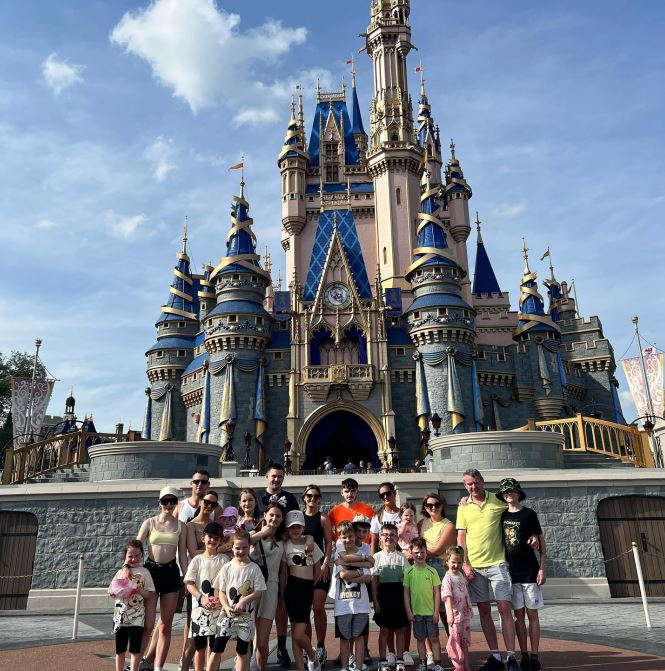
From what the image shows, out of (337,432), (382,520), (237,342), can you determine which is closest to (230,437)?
(237,342)

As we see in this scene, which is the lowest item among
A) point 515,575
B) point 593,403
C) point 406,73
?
point 515,575

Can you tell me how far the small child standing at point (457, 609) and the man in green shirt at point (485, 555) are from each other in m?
0.13

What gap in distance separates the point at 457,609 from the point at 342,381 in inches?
1055

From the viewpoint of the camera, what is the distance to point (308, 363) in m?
34.0

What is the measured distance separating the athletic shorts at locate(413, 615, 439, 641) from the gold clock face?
29.8 metres

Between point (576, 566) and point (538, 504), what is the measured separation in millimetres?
1492

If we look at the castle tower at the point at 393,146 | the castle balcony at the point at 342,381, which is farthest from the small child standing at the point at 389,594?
the castle tower at the point at 393,146

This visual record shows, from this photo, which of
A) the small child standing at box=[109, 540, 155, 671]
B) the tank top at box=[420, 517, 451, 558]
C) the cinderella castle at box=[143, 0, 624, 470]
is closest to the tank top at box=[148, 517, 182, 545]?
the small child standing at box=[109, 540, 155, 671]

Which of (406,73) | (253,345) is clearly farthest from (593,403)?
(406,73)

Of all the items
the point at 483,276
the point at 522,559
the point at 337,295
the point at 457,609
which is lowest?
the point at 457,609

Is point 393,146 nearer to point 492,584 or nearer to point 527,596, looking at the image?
point 492,584

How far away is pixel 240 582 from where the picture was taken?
567cm

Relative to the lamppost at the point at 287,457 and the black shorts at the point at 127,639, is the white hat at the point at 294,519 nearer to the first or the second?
the black shorts at the point at 127,639

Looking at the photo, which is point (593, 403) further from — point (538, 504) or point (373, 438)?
point (538, 504)
